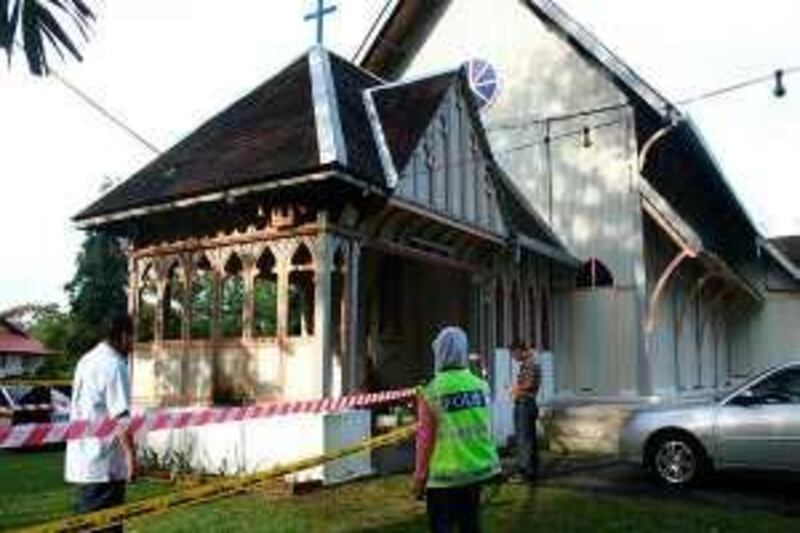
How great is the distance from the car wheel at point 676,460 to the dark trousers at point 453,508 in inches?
277

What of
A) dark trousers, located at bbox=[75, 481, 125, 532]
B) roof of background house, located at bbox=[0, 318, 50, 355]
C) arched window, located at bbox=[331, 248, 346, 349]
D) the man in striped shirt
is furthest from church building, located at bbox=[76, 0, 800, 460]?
roof of background house, located at bbox=[0, 318, 50, 355]

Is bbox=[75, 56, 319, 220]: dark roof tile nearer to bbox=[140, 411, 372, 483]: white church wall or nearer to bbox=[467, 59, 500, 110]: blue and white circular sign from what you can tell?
bbox=[140, 411, 372, 483]: white church wall

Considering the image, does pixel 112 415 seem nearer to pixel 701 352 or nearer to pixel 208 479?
pixel 208 479

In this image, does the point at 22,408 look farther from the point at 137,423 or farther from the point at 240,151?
the point at 137,423

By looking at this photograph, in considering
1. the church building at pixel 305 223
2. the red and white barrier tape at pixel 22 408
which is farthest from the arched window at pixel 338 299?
the red and white barrier tape at pixel 22 408

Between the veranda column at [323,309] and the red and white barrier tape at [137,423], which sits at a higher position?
the veranda column at [323,309]

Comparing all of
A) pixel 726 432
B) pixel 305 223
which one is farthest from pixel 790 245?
pixel 305 223

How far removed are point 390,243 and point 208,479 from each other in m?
4.08

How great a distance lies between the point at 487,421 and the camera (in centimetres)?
723

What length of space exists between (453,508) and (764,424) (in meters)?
7.08

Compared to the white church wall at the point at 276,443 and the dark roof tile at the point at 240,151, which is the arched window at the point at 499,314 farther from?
the white church wall at the point at 276,443

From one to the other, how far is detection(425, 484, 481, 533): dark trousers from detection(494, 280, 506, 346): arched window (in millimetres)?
10869

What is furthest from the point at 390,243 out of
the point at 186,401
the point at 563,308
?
the point at 563,308

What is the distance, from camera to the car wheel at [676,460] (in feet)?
43.6
